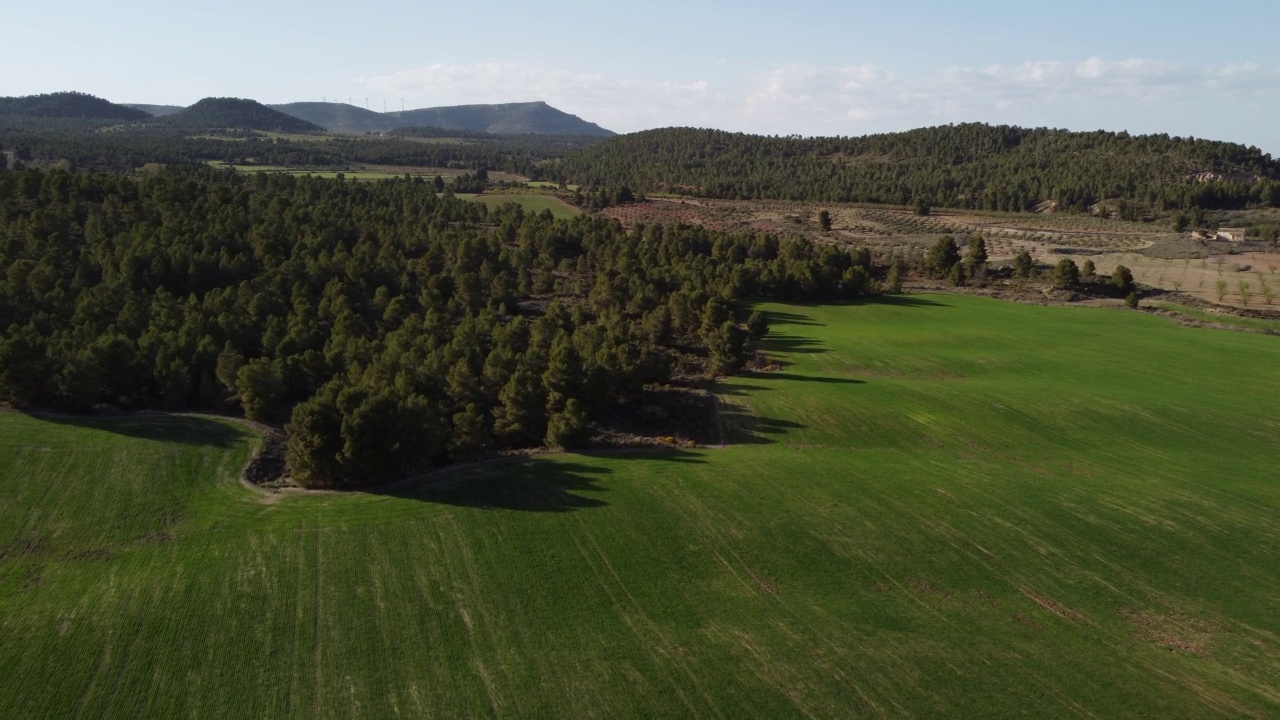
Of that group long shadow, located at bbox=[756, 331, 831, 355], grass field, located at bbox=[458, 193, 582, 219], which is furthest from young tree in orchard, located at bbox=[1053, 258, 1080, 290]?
grass field, located at bbox=[458, 193, 582, 219]

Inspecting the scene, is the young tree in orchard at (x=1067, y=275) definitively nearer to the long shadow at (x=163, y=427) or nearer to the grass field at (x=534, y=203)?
the grass field at (x=534, y=203)

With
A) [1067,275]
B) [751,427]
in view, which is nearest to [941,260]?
[1067,275]

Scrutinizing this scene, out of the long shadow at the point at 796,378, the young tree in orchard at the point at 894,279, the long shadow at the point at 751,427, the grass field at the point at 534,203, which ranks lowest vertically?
the long shadow at the point at 751,427

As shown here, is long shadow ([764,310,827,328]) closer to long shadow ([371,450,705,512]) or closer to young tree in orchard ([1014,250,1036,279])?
young tree in orchard ([1014,250,1036,279])

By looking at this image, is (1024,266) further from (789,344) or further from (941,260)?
(789,344)

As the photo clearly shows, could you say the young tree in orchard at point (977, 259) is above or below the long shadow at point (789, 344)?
above

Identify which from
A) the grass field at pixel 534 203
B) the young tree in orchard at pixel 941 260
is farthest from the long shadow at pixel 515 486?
the grass field at pixel 534 203

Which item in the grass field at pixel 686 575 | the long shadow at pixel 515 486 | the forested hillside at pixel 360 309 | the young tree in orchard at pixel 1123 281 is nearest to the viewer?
the grass field at pixel 686 575
